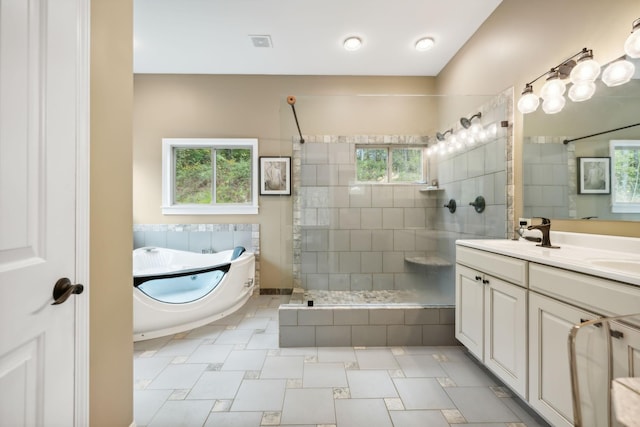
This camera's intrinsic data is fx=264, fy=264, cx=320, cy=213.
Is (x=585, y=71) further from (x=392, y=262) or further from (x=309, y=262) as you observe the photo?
(x=309, y=262)

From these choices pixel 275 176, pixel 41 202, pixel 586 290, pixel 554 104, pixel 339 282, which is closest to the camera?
pixel 41 202

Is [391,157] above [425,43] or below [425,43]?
below

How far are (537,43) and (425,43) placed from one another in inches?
42.6

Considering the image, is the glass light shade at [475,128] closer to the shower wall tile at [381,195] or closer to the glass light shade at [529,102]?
the glass light shade at [529,102]

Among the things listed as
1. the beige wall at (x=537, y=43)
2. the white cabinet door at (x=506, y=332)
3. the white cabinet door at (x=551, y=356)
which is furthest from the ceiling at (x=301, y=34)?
the white cabinet door at (x=551, y=356)

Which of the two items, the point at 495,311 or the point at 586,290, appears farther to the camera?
the point at 495,311

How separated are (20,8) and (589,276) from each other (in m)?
2.02

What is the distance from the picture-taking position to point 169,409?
1.45 metres

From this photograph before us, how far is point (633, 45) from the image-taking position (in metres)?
1.22

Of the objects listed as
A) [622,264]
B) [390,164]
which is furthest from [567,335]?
[390,164]

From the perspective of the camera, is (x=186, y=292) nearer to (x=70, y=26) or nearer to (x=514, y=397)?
(x=70, y=26)

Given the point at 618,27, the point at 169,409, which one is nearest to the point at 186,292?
the point at 169,409

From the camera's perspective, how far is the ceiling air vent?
2.63m

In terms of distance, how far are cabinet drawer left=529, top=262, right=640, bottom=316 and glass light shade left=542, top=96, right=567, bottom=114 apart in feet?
3.66
